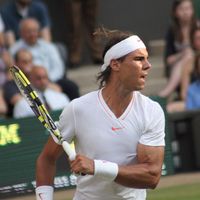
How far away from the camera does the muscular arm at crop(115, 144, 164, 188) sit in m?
5.36

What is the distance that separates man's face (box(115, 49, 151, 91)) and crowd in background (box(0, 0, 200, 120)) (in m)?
5.96

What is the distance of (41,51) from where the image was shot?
1291 centimetres

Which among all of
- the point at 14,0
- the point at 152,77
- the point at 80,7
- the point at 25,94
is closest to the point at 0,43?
the point at 14,0

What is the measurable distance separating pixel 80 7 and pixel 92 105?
9164mm

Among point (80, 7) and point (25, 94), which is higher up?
point (80, 7)

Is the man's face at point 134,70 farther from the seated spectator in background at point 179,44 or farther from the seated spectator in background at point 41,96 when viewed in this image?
the seated spectator in background at point 179,44

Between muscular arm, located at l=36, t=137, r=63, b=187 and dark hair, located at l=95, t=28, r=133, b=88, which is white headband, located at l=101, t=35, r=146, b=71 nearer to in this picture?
dark hair, located at l=95, t=28, r=133, b=88

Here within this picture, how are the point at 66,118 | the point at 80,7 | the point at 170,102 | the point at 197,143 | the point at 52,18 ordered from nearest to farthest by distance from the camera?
the point at 66,118 → the point at 197,143 → the point at 170,102 → the point at 80,7 → the point at 52,18

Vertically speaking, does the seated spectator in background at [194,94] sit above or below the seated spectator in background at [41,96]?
below

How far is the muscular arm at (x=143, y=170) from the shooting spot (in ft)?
17.6

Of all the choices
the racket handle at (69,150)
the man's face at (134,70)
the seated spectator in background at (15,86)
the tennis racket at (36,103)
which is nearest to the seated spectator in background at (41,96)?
the seated spectator in background at (15,86)

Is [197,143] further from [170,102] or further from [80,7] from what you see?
[80,7]

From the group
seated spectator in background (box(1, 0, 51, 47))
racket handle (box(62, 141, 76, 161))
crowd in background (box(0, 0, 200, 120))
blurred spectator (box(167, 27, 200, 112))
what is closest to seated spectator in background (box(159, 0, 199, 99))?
crowd in background (box(0, 0, 200, 120))

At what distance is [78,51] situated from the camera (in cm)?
1498
